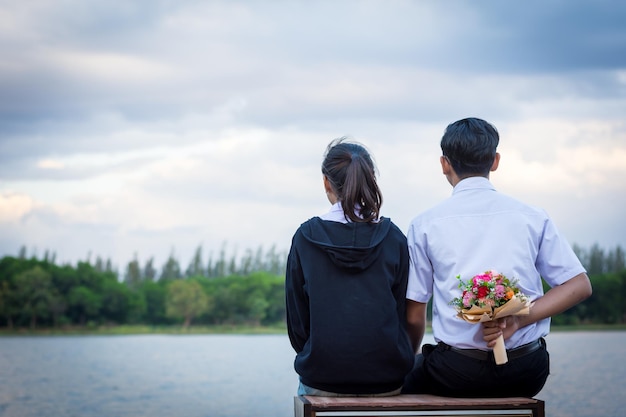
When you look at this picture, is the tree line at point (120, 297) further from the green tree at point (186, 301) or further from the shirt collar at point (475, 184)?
the shirt collar at point (475, 184)

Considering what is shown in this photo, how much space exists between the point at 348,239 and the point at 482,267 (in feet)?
2.10

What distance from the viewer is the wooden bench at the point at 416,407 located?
3729mm

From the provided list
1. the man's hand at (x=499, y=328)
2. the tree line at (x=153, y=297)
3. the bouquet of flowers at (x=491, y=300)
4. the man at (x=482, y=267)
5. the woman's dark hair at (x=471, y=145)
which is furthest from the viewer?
the tree line at (x=153, y=297)

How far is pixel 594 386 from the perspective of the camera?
155 feet

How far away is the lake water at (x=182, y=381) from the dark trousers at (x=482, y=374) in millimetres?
22459

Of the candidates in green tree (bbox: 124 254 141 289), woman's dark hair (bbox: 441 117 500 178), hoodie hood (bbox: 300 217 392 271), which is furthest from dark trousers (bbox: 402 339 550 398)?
green tree (bbox: 124 254 141 289)

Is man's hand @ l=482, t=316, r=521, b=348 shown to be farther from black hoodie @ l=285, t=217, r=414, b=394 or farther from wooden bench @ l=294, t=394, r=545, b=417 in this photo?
black hoodie @ l=285, t=217, r=414, b=394

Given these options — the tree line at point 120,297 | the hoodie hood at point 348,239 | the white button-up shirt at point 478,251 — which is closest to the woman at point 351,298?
the hoodie hood at point 348,239

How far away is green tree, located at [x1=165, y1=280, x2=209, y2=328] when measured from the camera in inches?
3684

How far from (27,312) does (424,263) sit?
326ft

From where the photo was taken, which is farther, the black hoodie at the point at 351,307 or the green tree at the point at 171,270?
the green tree at the point at 171,270

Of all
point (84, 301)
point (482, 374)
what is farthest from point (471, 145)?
point (84, 301)

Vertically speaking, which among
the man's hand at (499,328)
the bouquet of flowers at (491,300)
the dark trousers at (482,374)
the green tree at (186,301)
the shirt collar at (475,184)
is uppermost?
Answer: the shirt collar at (475,184)

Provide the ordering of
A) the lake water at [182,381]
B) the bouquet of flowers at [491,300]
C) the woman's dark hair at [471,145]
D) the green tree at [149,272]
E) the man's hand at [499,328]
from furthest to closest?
the green tree at [149,272], the lake water at [182,381], the woman's dark hair at [471,145], the man's hand at [499,328], the bouquet of flowers at [491,300]
